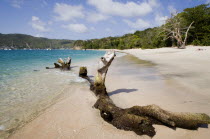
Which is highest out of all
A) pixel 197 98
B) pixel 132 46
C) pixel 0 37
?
pixel 0 37

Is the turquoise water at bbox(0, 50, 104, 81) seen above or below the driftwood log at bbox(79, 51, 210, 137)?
below

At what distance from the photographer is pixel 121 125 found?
303 cm

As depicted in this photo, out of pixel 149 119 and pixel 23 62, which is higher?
pixel 149 119

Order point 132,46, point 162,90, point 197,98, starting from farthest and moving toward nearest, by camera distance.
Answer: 1. point 132,46
2. point 162,90
3. point 197,98

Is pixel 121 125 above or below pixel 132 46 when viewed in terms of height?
below

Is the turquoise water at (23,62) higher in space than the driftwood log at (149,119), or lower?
lower

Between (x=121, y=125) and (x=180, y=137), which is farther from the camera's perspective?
(x=121, y=125)

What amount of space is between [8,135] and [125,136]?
2.72 m

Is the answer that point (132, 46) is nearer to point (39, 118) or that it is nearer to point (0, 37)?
point (39, 118)

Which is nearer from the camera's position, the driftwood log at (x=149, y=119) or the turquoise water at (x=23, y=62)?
the driftwood log at (x=149, y=119)

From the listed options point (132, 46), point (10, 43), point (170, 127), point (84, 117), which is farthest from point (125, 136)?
point (10, 43)

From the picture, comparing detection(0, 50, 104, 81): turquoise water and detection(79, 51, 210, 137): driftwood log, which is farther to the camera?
detection(0, 50, 104, 81): turquoise water

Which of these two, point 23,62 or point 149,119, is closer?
point 149,119

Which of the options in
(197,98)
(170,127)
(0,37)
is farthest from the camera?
(0,37)
